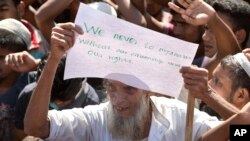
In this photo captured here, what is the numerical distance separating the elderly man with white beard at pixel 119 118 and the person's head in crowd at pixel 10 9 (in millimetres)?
1884

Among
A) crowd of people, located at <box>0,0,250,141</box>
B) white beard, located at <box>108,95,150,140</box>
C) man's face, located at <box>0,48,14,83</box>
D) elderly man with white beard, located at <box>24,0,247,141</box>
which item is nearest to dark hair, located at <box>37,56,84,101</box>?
crowd of people, located at <box>0,0,250,141</box>

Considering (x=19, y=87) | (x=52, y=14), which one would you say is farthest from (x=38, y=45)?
(x=19, y=87)

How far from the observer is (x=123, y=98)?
3266 mm

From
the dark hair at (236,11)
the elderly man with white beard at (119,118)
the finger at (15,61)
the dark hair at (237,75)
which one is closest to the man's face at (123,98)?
the elderly man with white beard at (119,118)

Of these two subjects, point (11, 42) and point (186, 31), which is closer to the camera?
point (11, 42)

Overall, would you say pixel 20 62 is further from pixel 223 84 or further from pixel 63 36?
pixel 223 84

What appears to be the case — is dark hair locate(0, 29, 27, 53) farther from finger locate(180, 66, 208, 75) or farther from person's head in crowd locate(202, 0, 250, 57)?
finger locate(180, 66, 208, 75)

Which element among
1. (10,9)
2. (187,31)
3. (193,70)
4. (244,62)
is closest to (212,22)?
(244,62)

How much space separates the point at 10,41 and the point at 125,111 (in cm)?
131

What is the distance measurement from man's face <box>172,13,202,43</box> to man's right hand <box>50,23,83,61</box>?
1.87m

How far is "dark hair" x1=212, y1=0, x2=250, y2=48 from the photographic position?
433 centimetres

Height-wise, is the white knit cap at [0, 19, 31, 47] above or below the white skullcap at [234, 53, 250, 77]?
below

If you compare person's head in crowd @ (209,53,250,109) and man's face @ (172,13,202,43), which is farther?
man's face @ (172,13,202,43)

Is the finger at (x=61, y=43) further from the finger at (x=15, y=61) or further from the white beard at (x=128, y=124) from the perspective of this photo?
the finger at (x=15, y=61)
